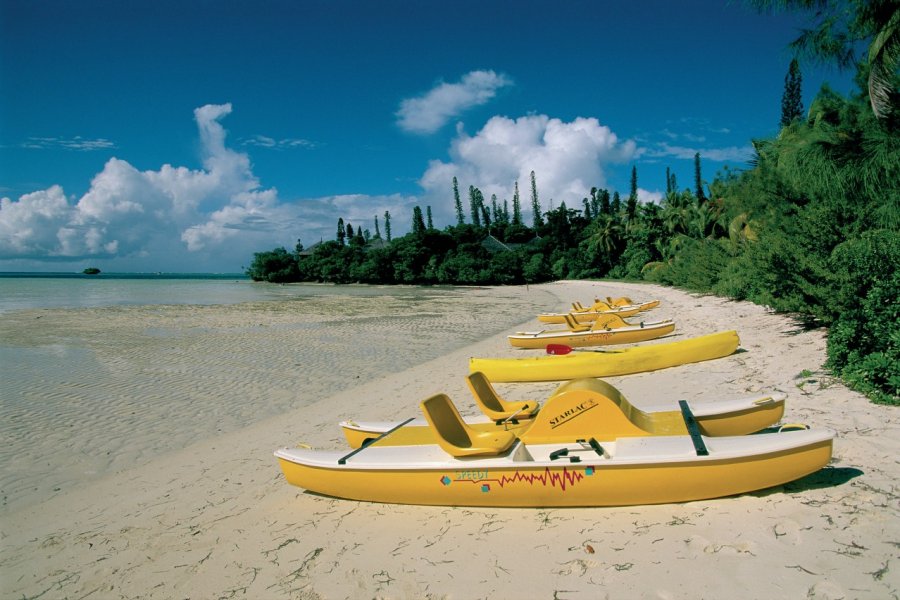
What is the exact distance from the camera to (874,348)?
5.57 m

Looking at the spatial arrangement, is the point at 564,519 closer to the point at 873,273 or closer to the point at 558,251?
the point at 873,273

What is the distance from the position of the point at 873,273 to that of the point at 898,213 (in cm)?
339

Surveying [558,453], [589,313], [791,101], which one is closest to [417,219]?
[791,101]

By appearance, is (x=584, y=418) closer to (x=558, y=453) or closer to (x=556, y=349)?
(x=558, y=453)

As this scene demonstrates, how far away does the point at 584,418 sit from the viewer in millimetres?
4160

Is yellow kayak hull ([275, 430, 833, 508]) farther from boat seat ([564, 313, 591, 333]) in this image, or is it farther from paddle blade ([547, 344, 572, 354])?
boat seat ([564, 313, 591, 333])

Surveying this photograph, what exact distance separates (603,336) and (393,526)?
986 centimetres

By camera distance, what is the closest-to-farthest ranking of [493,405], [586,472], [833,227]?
[586,472], [493,405], [833,227]

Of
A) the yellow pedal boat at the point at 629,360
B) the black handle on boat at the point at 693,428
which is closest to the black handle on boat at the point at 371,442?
the black handle on boat at the point at 693,428

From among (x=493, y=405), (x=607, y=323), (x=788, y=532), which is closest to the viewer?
(x=788, y=532)

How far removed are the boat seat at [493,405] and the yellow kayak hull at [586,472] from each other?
102cm

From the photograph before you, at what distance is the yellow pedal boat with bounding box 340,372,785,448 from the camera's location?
4.16 m

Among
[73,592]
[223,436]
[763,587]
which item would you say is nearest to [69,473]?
[223,436]

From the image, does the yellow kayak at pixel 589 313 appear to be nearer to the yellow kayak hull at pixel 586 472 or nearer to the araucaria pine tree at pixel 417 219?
the yellow kayak hull at pixel 586 472
